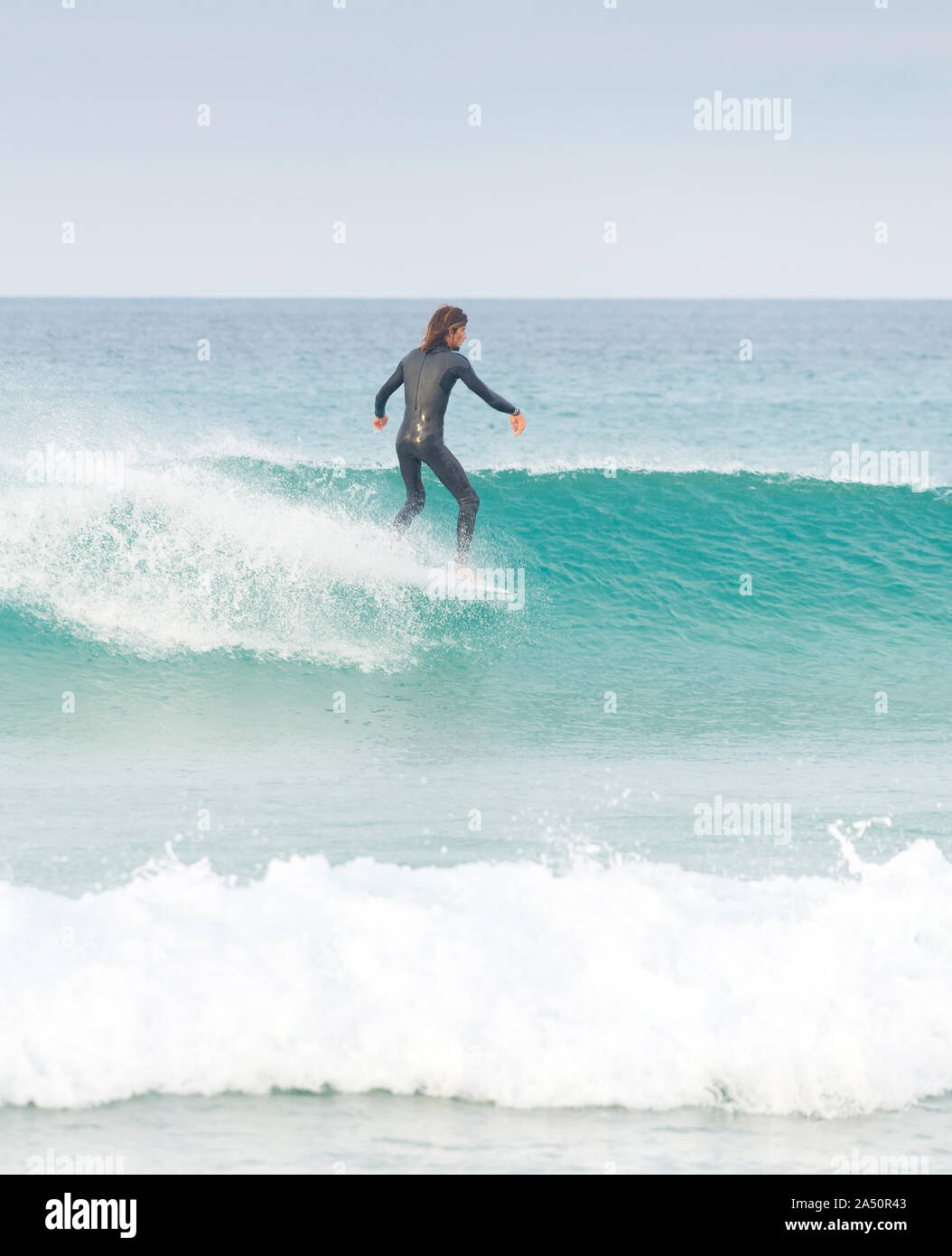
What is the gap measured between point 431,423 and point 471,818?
3459 mm

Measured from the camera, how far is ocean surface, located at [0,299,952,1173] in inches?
181

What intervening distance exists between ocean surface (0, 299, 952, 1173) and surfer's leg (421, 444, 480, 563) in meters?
0.95

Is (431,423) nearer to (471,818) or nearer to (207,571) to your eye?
(207,571)

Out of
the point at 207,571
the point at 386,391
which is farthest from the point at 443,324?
the point at 207,571

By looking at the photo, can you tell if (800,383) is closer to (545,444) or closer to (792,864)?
(545,444)

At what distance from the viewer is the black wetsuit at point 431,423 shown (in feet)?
31.0

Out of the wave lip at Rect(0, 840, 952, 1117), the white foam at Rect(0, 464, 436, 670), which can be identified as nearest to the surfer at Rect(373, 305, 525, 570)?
the white foam at Rect(0, 464, 436, 670)

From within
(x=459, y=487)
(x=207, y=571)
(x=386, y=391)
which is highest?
(x=386, y=391)

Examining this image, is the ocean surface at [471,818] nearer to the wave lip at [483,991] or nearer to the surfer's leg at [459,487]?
the wave lip at [483,991]

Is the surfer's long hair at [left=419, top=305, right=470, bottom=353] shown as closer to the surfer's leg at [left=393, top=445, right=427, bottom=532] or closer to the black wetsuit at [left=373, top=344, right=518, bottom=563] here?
the black wetsuit at [left=373, top=344, right=518, bottom=563]

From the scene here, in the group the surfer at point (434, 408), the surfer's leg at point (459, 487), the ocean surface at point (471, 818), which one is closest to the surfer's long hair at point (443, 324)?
the surfer at point (434, 408)

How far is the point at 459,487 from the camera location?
381 inches
